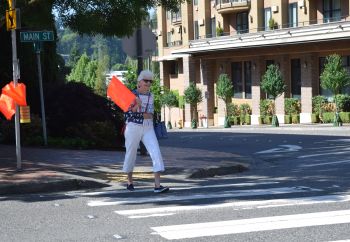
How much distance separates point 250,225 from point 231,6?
46.9 metres

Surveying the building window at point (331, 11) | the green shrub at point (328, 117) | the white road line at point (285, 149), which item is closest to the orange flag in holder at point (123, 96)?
the white road line at point (285, 149)

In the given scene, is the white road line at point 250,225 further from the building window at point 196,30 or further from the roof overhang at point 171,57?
the building window at point 196,30

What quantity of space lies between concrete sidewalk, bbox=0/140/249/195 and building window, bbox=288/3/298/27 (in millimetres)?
32895

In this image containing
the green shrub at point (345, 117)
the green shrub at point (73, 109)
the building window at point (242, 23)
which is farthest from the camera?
the building window at point (242, 23)

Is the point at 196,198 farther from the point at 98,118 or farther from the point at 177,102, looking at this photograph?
the point at 177,102

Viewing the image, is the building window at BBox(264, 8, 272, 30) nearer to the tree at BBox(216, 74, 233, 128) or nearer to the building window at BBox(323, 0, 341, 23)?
the tree at BBox(216, 74, 233, 128)

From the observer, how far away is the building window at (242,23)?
52.8 m

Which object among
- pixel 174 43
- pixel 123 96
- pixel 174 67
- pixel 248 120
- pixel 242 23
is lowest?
pixel 248 120

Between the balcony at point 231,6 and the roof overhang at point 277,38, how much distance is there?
9.12 ft

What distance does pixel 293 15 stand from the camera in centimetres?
4747

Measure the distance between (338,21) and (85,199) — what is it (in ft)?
115

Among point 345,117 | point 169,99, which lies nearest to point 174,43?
point 169,99

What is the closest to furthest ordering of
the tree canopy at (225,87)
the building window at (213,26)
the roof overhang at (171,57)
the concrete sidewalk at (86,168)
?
the concrete sidewalk at (86,168) → the tree canopy at (225,87) → the building window at (213,26) → the roof overhang at (171,57)

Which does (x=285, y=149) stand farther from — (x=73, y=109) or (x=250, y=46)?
(x=250, y=46)
